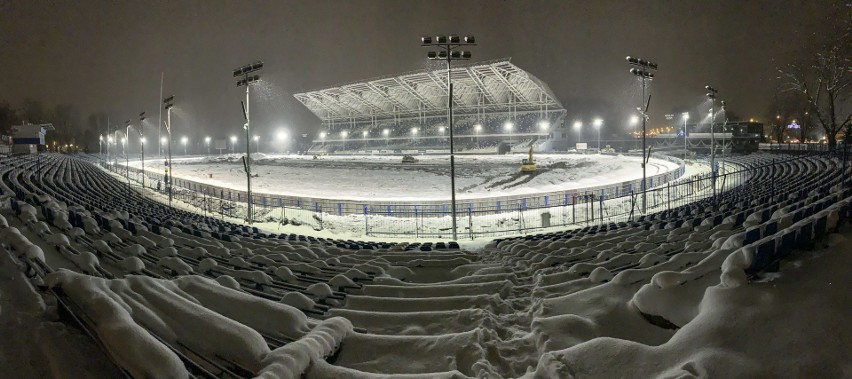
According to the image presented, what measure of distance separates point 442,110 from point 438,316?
354 feet

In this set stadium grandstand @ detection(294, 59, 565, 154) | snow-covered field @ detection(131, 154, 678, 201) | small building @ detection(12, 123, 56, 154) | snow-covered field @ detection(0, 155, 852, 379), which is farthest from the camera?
stadium grandstand @ detection(294, 59, 565, 154)

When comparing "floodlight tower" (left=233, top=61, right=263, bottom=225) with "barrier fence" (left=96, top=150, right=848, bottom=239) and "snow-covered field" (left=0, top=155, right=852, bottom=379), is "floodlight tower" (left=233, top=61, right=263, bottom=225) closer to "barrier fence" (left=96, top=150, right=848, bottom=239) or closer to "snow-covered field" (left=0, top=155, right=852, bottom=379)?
"barrier fence" (left=96, top=150, right=848, bottom=239)

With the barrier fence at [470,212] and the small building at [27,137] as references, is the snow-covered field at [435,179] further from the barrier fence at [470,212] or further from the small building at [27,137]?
the small building at [27,137]

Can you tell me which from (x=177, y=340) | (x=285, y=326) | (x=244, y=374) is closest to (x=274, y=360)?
(x=244, y=374)

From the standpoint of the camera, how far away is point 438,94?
355ft

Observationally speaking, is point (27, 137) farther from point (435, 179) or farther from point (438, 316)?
point (438, 316)

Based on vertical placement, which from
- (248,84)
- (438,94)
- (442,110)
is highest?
(438,94)

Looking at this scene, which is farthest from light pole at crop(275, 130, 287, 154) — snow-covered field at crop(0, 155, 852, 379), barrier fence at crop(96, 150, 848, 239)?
snow-covered field at crop(0, 155, 852, 379)

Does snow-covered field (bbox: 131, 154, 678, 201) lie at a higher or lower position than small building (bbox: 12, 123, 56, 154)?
lower

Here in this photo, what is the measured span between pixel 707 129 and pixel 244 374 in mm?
114748

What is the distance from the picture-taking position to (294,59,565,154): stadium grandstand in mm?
94250

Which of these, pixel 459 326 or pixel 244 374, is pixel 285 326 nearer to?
pixel 244 374

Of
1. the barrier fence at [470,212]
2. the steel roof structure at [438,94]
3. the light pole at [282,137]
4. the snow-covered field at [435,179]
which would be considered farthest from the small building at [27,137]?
the light pole at [282,137]

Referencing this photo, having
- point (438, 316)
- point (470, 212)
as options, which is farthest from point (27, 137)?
point (438, 316)
